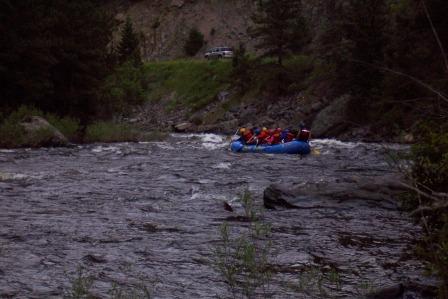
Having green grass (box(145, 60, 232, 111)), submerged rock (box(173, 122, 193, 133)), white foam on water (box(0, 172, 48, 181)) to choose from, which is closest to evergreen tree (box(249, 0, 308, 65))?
green grass (box(145, 60, 232, 111))

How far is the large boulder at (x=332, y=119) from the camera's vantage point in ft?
97.1

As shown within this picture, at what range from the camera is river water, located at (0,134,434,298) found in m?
6.73

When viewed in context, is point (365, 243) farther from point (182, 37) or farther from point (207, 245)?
point (182, 37)

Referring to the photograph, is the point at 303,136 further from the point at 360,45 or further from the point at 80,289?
the point at 80,289

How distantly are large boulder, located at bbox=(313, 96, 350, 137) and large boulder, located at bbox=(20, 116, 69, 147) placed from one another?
511 inches

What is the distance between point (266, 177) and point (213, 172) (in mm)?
1707

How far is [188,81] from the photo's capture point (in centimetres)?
5003

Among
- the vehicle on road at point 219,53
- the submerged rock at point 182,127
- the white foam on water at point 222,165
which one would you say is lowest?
the submerged rock at point 182,127

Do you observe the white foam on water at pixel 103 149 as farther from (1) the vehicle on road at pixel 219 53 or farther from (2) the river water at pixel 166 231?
(1) the vehicle on road at pixel 219 53

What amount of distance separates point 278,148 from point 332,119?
9070mm

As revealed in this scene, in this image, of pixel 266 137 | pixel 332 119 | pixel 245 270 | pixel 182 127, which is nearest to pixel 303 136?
pixel 266 137

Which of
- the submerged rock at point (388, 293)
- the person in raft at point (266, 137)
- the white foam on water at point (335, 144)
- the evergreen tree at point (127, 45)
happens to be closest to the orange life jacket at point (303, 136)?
the person in raft at point (266, 137)

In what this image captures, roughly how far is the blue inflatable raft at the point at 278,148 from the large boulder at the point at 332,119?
7517 millimetres

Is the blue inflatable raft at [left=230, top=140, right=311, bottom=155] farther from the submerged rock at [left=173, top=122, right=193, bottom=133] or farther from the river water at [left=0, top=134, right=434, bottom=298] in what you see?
the submerged rock at [left=173, top=122, right=193, bottom=133]
